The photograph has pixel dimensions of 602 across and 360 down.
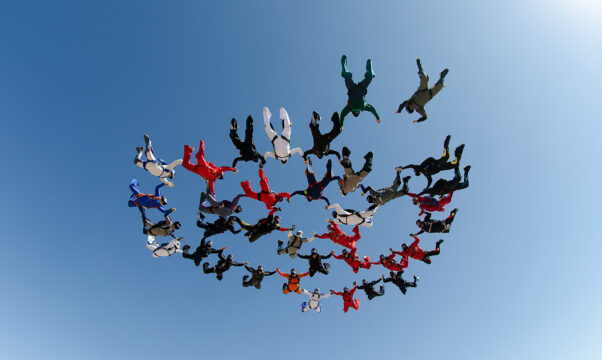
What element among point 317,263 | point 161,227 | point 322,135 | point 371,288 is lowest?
point 371,288

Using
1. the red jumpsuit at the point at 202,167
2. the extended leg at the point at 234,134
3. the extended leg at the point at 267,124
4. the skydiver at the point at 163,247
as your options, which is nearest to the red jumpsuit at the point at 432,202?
the extended leg at the point at 267,124

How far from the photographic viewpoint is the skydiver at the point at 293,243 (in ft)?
40.5

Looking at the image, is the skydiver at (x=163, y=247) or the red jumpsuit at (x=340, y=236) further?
the skydiver at (x=163, y=247)

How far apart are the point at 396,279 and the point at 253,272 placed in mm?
6749

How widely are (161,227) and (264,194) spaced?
4.61 meters

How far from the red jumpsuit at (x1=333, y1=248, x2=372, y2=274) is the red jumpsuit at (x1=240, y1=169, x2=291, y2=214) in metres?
4.14

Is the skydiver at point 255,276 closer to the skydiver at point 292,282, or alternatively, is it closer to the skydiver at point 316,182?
the skydiver at point 292,282

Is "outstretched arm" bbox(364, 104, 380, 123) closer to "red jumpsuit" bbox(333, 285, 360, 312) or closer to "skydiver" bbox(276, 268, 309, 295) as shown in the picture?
"skydiver" bbox(276, 268, 309, 295)

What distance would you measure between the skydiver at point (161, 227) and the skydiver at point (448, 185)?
9.81 metres

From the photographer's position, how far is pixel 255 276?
44.5 feet

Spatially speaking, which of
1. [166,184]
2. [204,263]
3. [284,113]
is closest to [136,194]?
[166,184]

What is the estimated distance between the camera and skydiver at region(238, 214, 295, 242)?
11.7 metres

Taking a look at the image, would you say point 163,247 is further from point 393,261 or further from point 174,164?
point 393,261

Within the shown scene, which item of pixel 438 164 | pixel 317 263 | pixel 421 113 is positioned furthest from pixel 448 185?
pixel 317 263
